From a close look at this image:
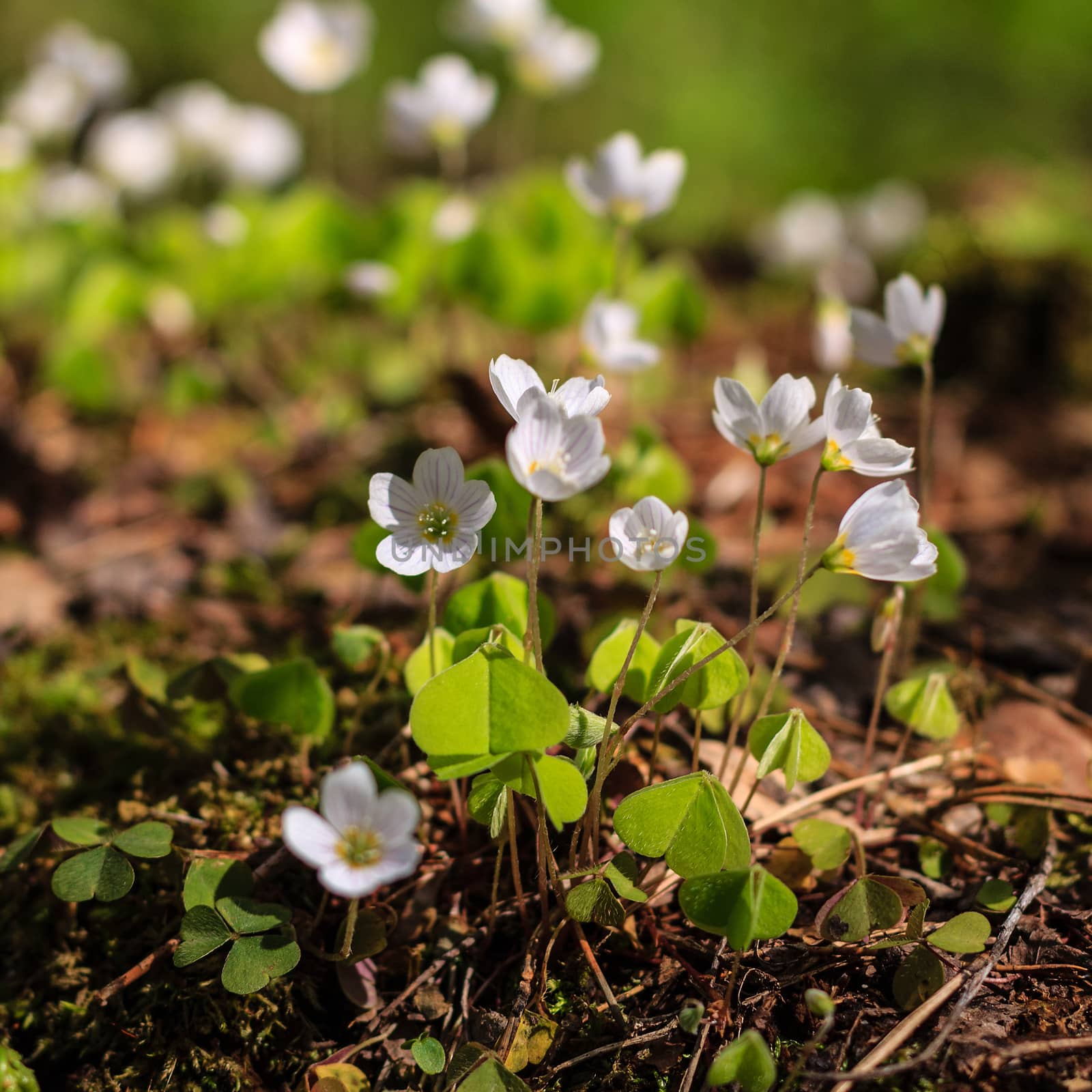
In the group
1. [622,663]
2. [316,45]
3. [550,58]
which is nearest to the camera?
[622,663]

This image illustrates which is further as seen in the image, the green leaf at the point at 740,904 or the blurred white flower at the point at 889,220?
the blurred white flower at the point at 889,220

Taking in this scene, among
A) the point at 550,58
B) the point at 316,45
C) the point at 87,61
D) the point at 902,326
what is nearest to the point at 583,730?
the point at 902,326

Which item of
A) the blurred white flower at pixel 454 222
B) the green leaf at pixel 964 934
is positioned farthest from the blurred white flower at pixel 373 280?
the green leaf at pixel 964 934

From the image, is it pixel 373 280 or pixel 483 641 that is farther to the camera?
pixel 373 280

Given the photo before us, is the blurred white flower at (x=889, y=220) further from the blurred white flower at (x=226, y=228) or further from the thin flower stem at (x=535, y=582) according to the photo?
the thin flower stem at (x=535, y=582)

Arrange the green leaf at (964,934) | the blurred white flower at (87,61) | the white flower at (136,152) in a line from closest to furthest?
the green leaf at (964,934) → the white flower at (136,152) → the blurred white flower at (87,61)

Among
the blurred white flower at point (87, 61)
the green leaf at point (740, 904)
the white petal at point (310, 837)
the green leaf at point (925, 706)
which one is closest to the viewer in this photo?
the white petal at point (310, 837)

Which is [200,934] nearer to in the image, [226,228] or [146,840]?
[146,840]
